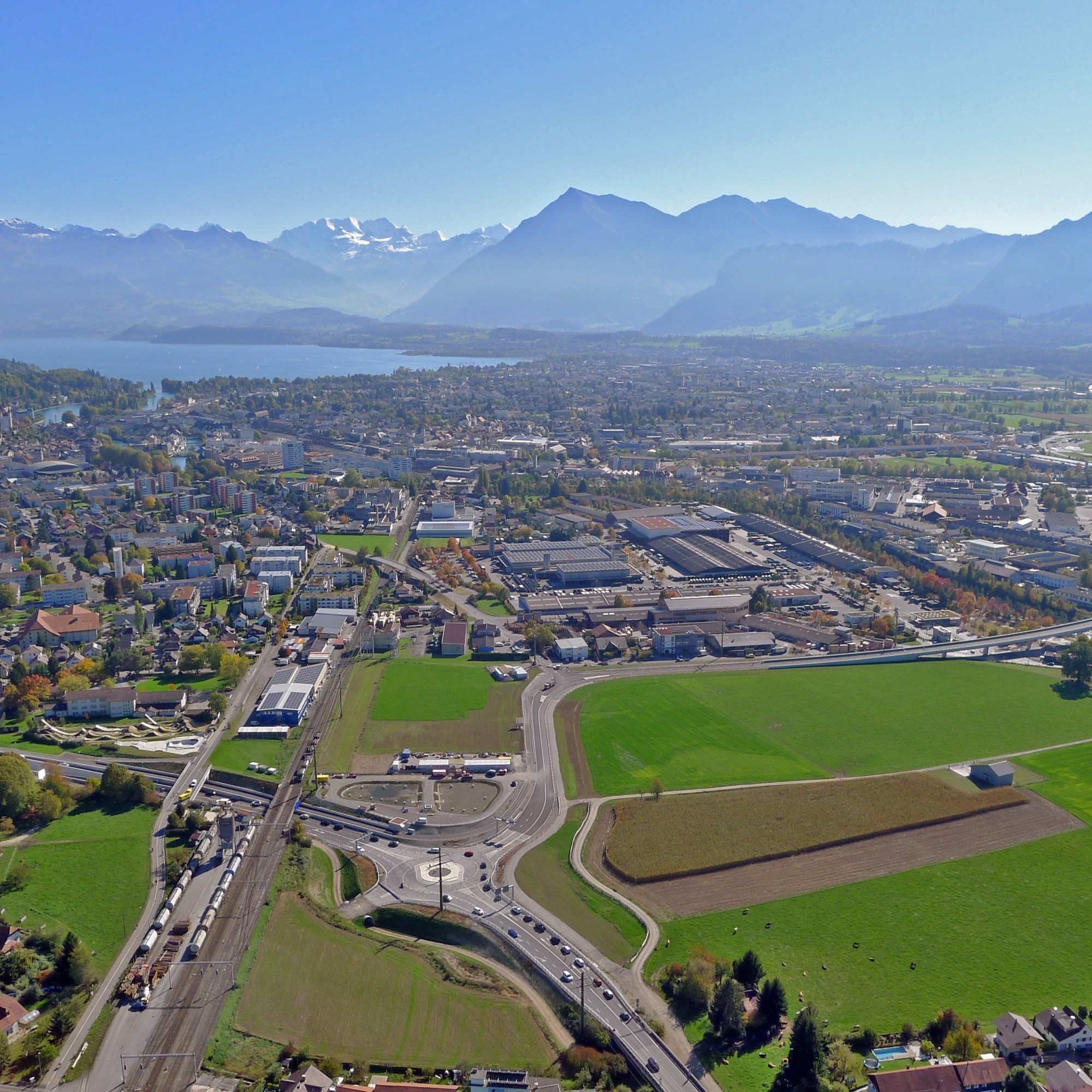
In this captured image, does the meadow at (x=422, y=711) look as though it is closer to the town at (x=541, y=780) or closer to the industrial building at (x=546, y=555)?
the town at (x=541, y=780)

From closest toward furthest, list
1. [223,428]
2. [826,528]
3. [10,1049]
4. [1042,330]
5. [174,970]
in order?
[10,1049], [174,970], [826,528], [223,428], [1042,330]

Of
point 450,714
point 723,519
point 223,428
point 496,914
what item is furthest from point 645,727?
point 223,428

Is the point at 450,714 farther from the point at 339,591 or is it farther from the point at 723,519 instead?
the point at 723,519

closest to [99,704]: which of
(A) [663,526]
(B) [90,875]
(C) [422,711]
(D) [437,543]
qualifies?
(B) [90,875]

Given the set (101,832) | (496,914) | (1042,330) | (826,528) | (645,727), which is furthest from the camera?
(1042,330)

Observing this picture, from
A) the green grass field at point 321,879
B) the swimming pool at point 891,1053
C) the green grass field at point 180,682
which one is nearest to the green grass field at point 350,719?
the green grass field at point 321,879
